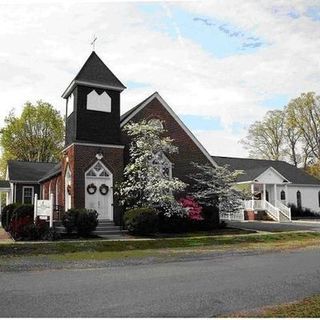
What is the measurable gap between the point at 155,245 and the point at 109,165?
685 centimetres

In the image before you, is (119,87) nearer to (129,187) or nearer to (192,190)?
(129,187)

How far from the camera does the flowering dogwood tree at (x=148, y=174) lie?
23188 mm

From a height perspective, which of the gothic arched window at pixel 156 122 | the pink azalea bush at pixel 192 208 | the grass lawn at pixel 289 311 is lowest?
the grass lawn at pixel 289 311

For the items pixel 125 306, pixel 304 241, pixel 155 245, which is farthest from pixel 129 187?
pixel 125 306

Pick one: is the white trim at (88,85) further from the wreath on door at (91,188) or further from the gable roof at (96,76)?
the wreath on door at (91,188)

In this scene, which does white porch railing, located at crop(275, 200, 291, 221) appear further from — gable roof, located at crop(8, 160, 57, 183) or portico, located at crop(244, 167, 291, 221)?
gable roof, located at crop(8, 160, 57, 183)

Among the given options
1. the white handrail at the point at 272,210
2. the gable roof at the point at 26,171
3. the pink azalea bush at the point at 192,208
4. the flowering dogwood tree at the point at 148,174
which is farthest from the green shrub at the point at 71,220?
the white handrail at the point at 272,210

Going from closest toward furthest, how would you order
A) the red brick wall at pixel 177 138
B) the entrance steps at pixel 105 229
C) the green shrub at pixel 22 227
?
the green shrub at pixel 22 227, the entrance steps at pixel 105 229, the red brick wall at pixel 177 138

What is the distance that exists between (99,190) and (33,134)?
37.6m

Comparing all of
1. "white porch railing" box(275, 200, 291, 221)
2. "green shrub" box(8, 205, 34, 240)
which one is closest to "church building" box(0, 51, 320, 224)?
"green shrub" box(8, 205, 34, 240)

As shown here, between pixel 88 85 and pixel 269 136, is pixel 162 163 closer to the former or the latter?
pixel 88 85

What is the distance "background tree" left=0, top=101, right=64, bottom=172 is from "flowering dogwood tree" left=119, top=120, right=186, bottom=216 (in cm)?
3617

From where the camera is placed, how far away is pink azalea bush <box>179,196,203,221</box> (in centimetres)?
2427

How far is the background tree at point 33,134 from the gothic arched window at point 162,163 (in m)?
36.0
